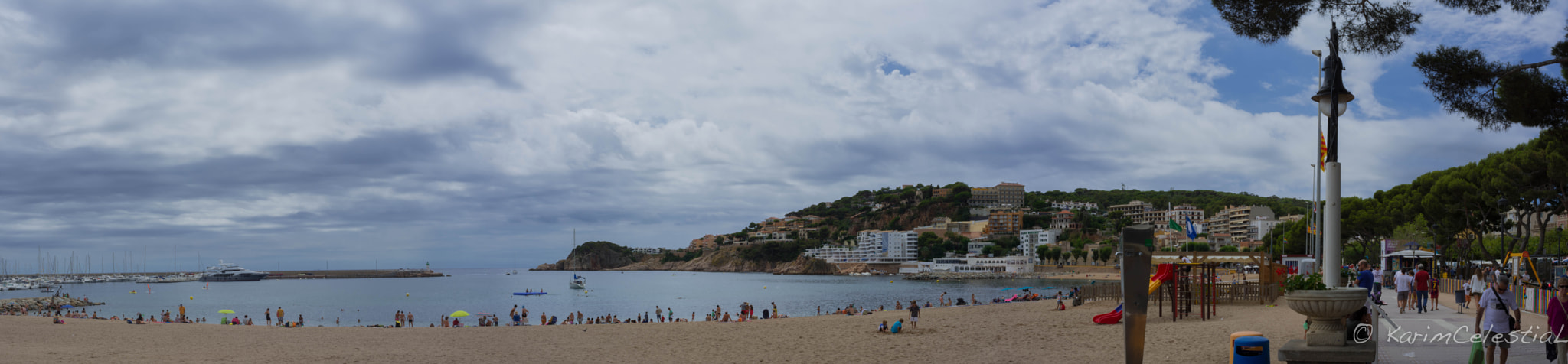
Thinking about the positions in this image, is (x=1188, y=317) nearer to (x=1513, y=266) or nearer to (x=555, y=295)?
(x=1513, y=266)

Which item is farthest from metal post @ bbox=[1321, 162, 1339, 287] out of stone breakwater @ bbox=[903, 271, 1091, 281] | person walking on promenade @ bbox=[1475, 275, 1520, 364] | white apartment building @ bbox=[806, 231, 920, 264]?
white apartment building @ bbox=[806, 231, 920, 264]

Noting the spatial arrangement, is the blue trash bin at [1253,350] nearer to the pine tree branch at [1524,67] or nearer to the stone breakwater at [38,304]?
the pine tree branch at [1524,67]

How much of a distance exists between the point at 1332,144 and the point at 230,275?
6444 inches

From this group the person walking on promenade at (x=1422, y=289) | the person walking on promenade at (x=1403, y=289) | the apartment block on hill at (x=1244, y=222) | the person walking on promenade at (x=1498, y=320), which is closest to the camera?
the person walking on promenade at (x=1498, y=320)

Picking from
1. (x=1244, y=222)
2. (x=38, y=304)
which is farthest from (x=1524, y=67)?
(x=1244, y=222)

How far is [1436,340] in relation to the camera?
9250 mm

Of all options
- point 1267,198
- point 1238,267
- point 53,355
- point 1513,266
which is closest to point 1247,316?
point 1513,266

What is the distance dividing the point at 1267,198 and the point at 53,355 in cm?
18703

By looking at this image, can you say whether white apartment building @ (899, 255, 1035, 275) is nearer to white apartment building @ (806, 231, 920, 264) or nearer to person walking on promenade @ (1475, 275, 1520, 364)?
white apartment building @ (806, 231, 920, 264)

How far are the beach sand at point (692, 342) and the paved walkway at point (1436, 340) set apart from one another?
1.49 metres

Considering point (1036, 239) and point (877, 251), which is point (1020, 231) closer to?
point (1036, 239)

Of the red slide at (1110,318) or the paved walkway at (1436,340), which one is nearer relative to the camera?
the paved walkway at (1436,340)

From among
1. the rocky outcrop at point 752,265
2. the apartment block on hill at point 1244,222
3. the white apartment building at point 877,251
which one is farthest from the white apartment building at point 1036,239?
the rocky outcrop at point 752,265

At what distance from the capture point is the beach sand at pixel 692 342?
1391 cm
